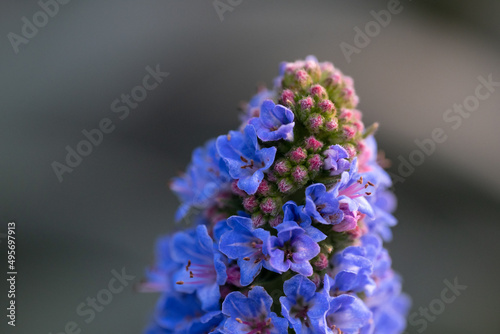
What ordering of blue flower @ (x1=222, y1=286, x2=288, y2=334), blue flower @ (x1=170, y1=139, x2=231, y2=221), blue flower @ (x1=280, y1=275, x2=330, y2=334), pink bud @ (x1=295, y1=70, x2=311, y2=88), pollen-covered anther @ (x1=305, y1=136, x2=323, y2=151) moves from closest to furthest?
blue flower @ (x1=280, y1=275, x2=330, y2=334) < blue flower @ (x1=222, y1=286, x2=288, y2=334) < pollen-covered anther @ (x1=305, y1=136, x2=323, y2=151) < pink bud @ (x1=295, y1=70, x2=311, y2=88) < blue flower @ (x1=170, y1=139, x2=231, y2=221)

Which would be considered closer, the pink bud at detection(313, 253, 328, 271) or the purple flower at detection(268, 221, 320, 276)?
the purple flower at detection(268, 221, 320, 276)

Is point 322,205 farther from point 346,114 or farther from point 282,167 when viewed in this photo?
point 346,114

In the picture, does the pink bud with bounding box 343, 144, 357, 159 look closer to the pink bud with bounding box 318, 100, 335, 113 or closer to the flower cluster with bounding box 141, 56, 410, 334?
the flower cluster with bounding box 141, 56, 410, 334

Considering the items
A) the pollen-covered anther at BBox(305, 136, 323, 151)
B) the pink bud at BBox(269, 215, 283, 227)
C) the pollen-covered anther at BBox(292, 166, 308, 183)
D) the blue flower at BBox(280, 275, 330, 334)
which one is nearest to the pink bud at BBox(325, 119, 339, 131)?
the pollen-covered anther at BBox(305, 136, 323, 151)

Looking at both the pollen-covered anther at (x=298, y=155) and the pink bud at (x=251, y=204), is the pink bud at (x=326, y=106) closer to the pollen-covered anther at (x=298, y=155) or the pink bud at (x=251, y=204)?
the pollen-covered anther at (x=298, y=155)

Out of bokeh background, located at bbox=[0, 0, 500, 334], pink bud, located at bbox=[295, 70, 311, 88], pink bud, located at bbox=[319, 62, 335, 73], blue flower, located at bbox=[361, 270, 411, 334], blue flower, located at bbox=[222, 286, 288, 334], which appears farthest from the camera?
bokeh background, located at bbox=[0, 0, 500, 334]

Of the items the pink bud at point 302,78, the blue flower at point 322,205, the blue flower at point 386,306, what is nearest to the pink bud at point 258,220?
the blue flower at point 322,205

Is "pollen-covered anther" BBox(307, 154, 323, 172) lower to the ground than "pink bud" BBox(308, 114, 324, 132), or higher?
lower
